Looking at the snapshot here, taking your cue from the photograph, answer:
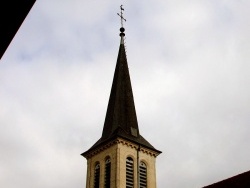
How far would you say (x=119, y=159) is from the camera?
23891mm

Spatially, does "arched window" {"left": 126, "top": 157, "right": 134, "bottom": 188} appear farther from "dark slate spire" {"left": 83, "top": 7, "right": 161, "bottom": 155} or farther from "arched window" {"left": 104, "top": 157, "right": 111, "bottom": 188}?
"dark slate spire" {"left": 83, "top": 7, "right": 161, "bottom": 155}

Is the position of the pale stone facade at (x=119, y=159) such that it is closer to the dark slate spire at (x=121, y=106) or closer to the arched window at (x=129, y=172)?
the arched window at (x=129, y=172)

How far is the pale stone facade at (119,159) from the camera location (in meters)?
23.5

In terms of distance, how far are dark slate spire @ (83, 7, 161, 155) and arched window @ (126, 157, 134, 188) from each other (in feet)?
4.73

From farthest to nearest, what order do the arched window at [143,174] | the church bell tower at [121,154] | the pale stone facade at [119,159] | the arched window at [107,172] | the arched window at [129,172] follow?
1. the arched window at [143,174]
2. the arched window at [107,172]
3. the church bell tower at [121,154]
4. the arched window at [129,172]
5. the pale stone facade at [119,159]

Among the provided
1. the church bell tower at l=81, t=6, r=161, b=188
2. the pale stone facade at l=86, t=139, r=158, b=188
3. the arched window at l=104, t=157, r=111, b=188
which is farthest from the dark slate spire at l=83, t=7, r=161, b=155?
the arched window at l=104, t=157, r=111, b=188

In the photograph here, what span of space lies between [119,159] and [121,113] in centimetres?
490

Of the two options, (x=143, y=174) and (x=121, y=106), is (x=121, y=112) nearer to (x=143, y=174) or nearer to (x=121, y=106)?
(x=121, y=106)

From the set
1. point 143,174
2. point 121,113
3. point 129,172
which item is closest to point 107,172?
point 129,172

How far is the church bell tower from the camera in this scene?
24.0 m

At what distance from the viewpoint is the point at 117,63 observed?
3203 cm

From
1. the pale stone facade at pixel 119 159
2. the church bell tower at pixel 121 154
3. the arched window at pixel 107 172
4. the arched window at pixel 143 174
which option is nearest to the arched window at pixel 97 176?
the church bell tower at pixel 121 154

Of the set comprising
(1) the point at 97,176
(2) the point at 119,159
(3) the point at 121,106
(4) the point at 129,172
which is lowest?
(4) the point at 129,172

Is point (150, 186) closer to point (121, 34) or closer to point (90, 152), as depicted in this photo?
point (90, 152)
